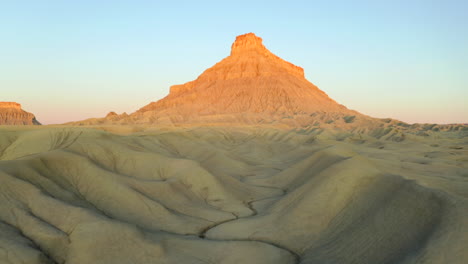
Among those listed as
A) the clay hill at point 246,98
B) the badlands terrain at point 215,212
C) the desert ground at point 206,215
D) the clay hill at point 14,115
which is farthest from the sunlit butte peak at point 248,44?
the desert ground at point 206,215

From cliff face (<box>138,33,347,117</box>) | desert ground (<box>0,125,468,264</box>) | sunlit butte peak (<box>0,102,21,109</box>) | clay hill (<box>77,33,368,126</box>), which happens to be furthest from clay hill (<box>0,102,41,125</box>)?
desert ground (<box>0,125,468,264</box>)

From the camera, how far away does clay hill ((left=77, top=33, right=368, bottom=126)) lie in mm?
68188

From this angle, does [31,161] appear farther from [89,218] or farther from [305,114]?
[305,114]

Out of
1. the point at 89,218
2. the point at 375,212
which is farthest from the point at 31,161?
the point at 375,212

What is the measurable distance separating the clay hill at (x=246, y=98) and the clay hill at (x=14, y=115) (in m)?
35.3

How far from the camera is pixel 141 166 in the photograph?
15922 millimetres

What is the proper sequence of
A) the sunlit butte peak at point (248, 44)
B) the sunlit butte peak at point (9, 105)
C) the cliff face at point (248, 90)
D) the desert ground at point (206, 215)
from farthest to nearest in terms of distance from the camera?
the sunlit butte peak at point (248, 44) → the sunlit butte peak at point (9, 105) → the cliff face at point (248, 90) → the desert ground at point (206, 215)

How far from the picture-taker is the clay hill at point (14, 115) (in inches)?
3564

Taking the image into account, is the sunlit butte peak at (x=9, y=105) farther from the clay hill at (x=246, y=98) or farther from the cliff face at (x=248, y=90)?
the cliff face at (x=248, y=90)

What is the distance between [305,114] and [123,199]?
210ft

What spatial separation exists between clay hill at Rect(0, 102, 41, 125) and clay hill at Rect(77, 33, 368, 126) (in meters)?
35.3

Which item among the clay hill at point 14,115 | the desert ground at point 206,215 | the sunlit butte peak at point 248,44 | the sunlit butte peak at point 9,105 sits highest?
the sunlit butte peak at point 248,44

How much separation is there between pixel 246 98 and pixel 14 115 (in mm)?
70254

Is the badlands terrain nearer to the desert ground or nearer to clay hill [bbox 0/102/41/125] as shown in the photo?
the desert ground
